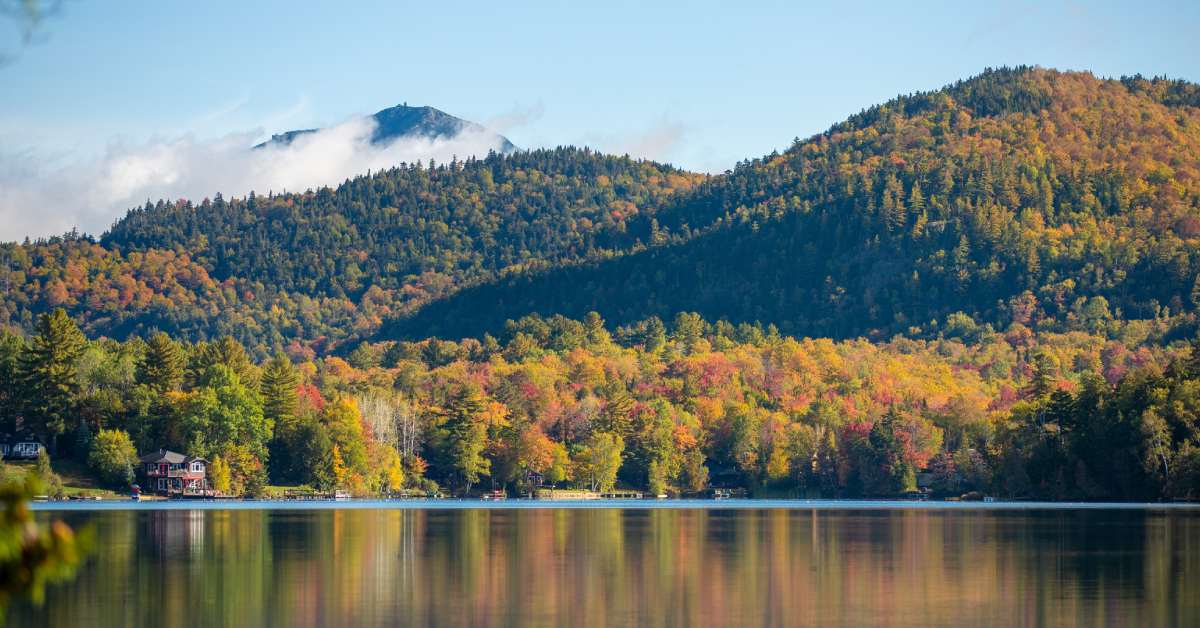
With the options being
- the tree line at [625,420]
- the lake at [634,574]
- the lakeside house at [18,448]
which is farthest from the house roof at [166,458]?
the lake at [634,574]

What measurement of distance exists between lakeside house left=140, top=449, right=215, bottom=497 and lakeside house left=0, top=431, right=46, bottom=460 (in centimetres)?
861

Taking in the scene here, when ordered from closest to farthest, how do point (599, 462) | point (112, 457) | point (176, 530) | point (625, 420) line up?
point (176, 530) < point (112, 457) < point (599, 462) < point (625, 420)

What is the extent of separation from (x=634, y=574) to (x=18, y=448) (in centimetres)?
9311

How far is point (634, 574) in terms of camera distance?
167 feet

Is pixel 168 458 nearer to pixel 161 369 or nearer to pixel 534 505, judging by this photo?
pixel 161 369

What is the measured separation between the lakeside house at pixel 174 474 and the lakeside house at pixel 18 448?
8.61m

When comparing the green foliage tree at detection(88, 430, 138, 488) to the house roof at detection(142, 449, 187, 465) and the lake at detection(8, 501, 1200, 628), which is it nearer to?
the house roof at detection(142, 449, 187, 465)

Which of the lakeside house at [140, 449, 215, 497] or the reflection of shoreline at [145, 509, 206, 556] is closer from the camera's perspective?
the reflection of shoreline at [145, 509, 206, 556]

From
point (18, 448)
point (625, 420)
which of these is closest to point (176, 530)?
point (18, 448)

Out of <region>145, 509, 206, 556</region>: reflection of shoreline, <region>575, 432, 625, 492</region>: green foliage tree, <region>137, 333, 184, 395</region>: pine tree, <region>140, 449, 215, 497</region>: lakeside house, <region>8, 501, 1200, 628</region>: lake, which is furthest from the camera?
<region>575, 432, 625, 492</region>: green foliage tree

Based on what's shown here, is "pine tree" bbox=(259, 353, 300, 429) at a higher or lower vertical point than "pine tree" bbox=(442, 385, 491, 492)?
higher

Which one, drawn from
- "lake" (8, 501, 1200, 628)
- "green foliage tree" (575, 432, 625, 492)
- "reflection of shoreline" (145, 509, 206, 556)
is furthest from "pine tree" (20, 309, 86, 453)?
"green foliage tree" (575, 432, 625, 492)

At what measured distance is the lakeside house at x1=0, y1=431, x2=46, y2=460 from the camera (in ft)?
423

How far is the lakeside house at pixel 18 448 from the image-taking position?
5079 inches
